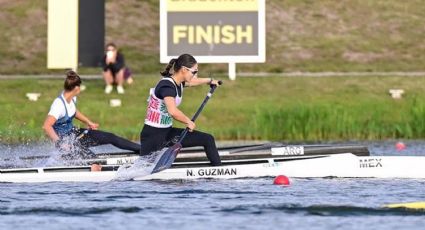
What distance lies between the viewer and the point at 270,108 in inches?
1500

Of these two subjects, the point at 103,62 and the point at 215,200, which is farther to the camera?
the point at 103,62

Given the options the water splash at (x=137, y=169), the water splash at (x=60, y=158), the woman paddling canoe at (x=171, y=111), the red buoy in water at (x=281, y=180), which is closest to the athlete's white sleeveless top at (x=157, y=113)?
the woman paddling canoe at (x=171, y=111)

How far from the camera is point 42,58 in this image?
171 feet

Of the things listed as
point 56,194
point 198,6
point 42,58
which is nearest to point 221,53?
point 198,6

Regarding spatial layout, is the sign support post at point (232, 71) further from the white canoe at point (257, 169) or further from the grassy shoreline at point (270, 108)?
the white canoe at point (257, 169)

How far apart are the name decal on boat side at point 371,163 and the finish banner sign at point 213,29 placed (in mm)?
18584

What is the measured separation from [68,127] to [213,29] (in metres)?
18.8

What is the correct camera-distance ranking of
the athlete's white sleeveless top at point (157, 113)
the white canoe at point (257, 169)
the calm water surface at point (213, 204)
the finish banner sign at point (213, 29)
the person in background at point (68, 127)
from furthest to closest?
the finish banner sign at point (213, 29), the person in background at point (68, 127), the white canoe at point (257, 169), the athlete's white sleeveless top at point (157, 113), the calm water surface at point (213, 204)

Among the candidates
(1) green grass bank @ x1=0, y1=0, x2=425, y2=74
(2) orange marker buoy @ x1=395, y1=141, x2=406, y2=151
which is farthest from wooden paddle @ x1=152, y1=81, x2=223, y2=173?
(1) green grass bank @ x1=0, y1=0, x2=425, y2=74

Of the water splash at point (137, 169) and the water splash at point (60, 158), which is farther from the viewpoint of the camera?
the water splash at point (60, 158)

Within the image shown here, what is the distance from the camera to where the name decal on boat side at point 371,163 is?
24125 millimetres

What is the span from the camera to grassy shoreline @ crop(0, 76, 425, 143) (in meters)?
35.4

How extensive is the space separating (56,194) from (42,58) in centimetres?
3031

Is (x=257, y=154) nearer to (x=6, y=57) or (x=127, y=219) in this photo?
(x=127, y=219)
